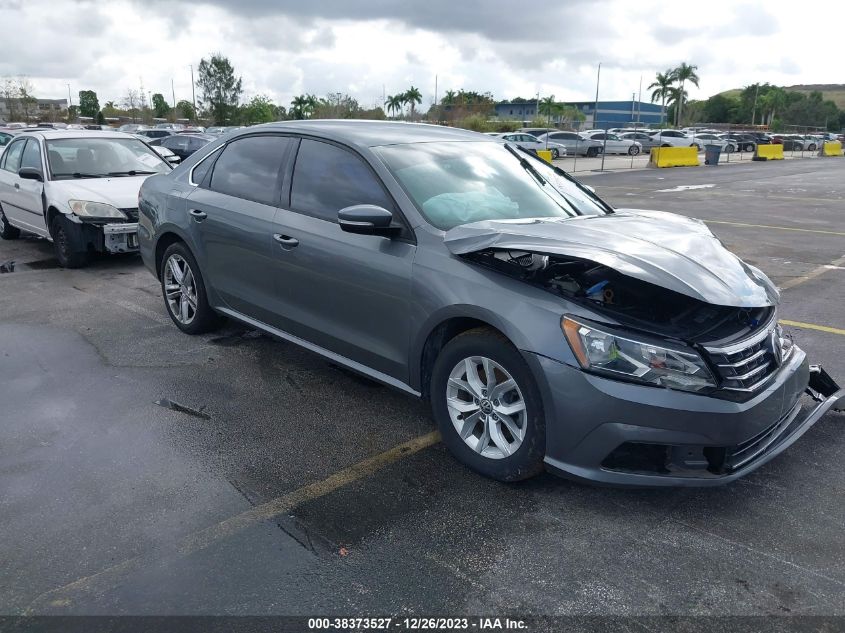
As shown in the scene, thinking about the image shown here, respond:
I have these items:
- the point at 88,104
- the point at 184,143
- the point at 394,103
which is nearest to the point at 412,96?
the point at 394,103

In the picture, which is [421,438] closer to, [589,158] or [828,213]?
[828,213]

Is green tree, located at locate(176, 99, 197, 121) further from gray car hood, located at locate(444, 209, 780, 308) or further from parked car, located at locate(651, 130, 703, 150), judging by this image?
gray car hood, located at locate(444, 209, 780, 308)

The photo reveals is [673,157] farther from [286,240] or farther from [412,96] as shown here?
[412,96]

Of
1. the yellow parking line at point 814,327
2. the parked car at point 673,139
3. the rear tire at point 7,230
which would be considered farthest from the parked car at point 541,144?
the yellow parking line at point 814,327

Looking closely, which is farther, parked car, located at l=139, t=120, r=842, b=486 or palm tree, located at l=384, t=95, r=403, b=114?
palm tree, located at l=384, t=95, r=403, b=114

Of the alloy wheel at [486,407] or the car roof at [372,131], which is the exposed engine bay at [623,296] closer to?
the alloy wheel at [486,407]

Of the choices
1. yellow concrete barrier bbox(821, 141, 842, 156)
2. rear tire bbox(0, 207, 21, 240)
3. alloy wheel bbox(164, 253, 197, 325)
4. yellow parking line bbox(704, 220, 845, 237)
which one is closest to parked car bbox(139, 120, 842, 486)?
alloy wheel bbox(164, 253, 197, 325)

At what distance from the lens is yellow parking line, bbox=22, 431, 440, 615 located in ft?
8.80

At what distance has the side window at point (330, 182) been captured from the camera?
4.02 metres

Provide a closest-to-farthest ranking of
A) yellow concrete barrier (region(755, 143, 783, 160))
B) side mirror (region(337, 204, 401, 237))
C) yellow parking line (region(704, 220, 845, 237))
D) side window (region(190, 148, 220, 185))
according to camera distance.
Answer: side mirror (region(337, 204, 401, 237)), side window (region(190, 148, 220, 185)), yellow parking line (region(704, 220, 845, 237)), yellow concrete barrier (region(755, 143, 783, 160))

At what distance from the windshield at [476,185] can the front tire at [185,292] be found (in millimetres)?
2112

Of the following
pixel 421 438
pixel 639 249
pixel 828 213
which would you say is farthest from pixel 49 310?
pixel 828 213

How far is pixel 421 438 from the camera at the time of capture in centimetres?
399

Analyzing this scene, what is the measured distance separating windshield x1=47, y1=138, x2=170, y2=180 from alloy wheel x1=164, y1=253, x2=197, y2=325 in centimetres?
377
